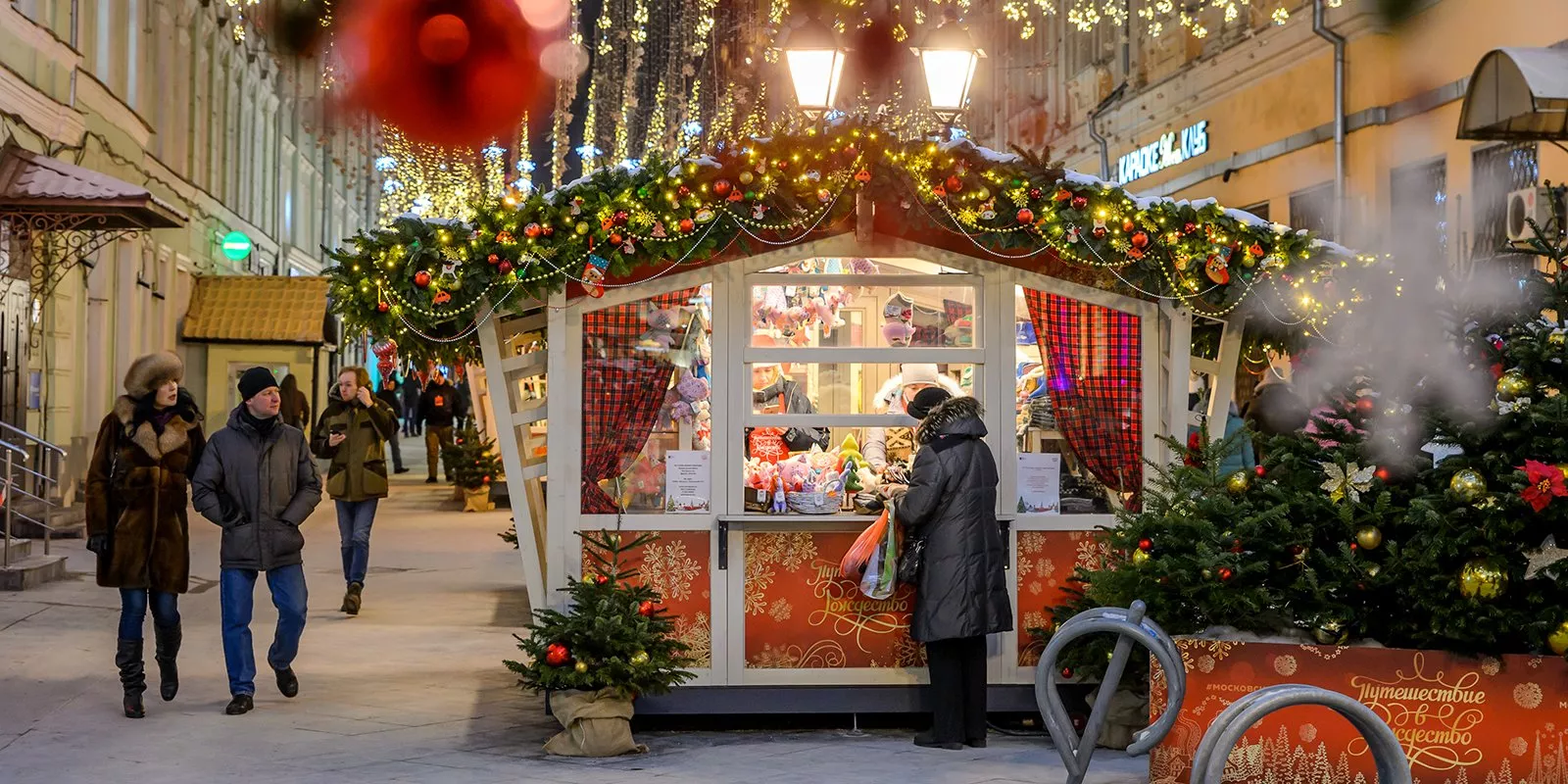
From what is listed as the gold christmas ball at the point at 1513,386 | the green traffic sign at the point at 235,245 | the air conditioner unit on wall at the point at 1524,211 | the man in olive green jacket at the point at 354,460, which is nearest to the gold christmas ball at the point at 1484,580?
the gold christmas ball at the point at 1513,386

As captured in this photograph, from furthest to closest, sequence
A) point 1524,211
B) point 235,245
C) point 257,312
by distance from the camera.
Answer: point 235,245 < point 257,312 < point 1524,211

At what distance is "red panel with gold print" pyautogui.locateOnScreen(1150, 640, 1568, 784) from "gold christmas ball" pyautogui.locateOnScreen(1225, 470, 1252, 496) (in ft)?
2.42

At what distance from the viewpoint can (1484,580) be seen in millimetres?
6270

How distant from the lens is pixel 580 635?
738cm

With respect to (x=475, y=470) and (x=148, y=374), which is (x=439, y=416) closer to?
(x=475, y=470)

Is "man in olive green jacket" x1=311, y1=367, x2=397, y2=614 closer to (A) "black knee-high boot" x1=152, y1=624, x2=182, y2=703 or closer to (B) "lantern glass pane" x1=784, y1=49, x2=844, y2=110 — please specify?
(A) "black knee-high boot" x1=152, y1=624, x2=182, y2=703

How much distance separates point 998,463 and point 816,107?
269 cm

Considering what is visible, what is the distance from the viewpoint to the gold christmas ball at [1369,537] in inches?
260

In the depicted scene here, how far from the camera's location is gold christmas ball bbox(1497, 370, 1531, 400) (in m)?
6.37

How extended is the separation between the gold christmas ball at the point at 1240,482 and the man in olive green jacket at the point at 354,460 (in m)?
6.59

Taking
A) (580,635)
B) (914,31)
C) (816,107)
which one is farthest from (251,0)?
(914,31)

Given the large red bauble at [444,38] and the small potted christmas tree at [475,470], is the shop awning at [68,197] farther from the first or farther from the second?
the large red bauble at [444,38]

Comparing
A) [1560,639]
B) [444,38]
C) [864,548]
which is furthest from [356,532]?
[444,38]

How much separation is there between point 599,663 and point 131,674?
2342 mm
